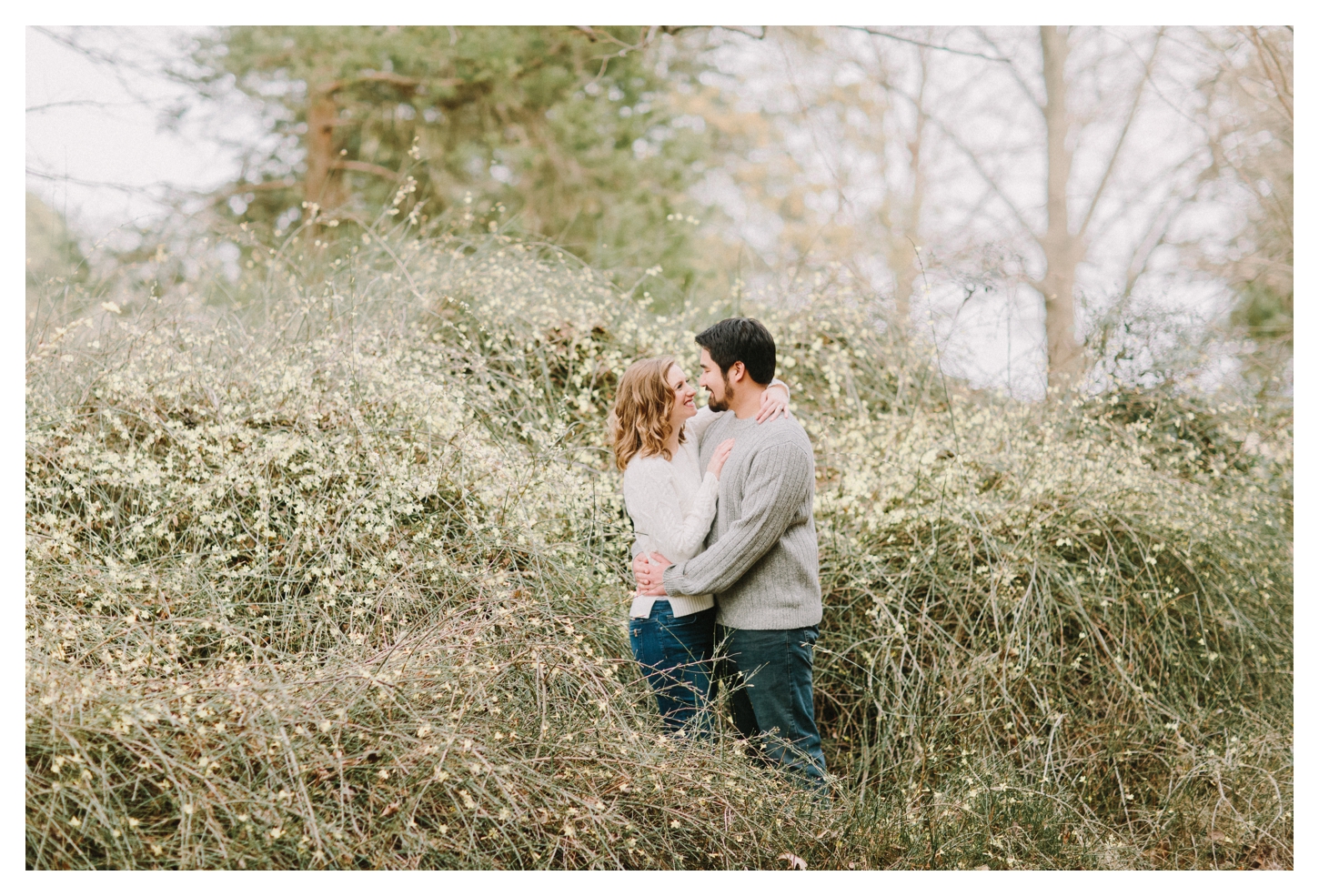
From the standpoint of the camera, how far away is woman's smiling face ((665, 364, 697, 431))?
8.45ft

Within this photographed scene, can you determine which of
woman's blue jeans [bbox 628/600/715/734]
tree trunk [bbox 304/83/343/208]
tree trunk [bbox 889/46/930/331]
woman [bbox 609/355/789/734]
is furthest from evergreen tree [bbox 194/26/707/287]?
woman's blue jeans [bbox 628/600/715/734]

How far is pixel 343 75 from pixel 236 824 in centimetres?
609

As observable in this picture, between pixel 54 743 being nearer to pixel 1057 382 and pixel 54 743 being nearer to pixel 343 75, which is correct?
pixel 1057 382

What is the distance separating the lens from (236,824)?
214 cm

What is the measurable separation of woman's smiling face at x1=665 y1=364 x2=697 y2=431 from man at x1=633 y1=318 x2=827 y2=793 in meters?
0.10

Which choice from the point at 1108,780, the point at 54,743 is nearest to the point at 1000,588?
the point at 1108,780

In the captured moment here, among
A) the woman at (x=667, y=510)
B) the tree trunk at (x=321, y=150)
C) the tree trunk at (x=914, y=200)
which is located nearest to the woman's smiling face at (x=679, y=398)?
the woman at (x=667, y=510)

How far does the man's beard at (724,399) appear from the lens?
268cm

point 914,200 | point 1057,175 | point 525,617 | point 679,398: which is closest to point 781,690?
point 525,617

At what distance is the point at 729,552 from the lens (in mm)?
2473

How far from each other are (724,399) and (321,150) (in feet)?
19.0

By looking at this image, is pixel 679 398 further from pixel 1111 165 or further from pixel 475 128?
pixel 1111 165

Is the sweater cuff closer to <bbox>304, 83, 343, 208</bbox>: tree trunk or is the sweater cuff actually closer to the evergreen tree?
the evergreen tree

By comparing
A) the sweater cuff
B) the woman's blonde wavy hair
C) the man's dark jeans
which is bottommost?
the man's dark jeans
